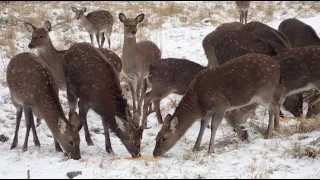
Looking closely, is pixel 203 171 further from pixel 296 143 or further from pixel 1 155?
pixel 1 155

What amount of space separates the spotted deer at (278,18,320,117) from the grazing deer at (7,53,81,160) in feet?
14.3

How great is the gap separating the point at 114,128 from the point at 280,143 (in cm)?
246

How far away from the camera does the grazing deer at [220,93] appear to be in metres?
7.84

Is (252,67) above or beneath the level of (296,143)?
above

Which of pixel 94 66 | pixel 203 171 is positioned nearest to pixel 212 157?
pixel 203 171

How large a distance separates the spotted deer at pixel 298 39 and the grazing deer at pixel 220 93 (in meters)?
1.86

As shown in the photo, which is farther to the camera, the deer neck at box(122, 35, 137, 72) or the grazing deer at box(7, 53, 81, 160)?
the deer neck at box(122, 35, 137, 72)

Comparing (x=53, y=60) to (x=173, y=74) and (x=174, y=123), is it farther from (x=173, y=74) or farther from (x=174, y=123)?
(x=174, y=123)

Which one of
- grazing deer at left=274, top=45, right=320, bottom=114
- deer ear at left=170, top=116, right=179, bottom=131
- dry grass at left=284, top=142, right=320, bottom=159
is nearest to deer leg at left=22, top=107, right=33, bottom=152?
deer ear at left=170, top=116, right=179, bottom=131

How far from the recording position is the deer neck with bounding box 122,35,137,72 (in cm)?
1077

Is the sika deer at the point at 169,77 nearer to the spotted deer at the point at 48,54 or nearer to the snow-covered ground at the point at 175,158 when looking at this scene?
the snow-covered ground at the point at 175,158

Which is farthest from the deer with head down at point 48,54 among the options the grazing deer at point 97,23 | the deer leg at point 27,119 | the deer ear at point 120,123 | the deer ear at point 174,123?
the grazing deer at point 97,23

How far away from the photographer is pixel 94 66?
27.6 ft

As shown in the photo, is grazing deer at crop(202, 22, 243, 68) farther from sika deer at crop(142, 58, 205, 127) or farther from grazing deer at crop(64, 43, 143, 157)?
grazing deer at crop(64, 43, 143, 157)
